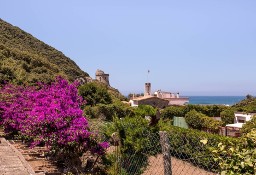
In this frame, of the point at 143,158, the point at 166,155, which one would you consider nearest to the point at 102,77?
the point at 143,158

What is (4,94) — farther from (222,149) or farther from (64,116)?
(222,149)

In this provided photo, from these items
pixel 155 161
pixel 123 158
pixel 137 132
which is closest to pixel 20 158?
pixel 123 158

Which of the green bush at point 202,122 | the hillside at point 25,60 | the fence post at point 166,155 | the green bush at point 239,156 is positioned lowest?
the green bush at point 202,122

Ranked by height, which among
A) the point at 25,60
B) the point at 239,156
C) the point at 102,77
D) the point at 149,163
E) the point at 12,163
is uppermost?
the point at 102,77

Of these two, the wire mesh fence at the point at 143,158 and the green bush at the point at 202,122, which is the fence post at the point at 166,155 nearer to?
the wire mesh fence at the point at 143,158

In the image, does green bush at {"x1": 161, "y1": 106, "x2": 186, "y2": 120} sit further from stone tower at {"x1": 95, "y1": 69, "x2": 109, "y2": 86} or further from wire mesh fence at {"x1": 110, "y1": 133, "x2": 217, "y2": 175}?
stone tower at {"x1": 95, "y1": 69, "x2": 109, "y2": 86}

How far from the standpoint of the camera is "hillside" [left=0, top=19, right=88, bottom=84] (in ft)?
91.8

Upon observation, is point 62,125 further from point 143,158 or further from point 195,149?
point 195,149

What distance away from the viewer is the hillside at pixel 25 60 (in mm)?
27984

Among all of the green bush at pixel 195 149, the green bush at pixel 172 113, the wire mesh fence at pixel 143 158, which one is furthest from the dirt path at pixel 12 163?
the green bush at pixel 172 113

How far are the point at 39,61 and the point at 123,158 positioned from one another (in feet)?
108

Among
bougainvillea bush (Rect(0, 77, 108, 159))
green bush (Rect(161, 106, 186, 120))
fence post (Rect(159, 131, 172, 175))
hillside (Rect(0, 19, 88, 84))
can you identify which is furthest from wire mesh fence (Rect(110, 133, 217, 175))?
green bush (Rect(161, 106, 186, 120))

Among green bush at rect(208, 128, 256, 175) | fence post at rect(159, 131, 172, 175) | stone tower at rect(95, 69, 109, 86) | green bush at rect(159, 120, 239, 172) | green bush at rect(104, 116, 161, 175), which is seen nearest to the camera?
green bush at rect(208, 128, 256, 175)

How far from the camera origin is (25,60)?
37.4 metres
